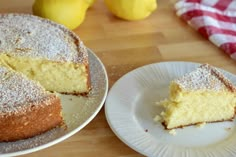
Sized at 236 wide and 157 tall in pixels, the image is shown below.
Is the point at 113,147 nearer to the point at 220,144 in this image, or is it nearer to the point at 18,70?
the point at 220,144

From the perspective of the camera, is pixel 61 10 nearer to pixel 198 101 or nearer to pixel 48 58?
pixel 48 58

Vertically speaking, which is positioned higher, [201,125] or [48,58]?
[48,58]

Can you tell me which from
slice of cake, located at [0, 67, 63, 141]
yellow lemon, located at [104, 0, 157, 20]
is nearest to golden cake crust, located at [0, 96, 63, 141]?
slice of cake, located at [0, 67, 63, 141]

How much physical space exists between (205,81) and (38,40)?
527mm

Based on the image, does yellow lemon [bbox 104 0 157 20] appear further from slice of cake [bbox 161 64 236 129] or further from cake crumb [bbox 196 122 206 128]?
cake crumb [bbox 196 122 206 128]

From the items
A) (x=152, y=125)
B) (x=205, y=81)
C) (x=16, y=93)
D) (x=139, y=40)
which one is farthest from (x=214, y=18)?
(x=16, y=93)

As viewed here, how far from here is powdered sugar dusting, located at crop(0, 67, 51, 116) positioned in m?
1.06

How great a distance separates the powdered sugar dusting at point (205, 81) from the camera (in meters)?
1.17

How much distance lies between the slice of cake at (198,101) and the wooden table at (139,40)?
0.20 metres

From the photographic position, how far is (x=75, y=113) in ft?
3.87

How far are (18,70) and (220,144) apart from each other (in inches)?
24.6

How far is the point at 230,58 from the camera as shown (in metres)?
1.52

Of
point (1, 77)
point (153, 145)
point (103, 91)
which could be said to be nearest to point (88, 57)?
point (103, 91)

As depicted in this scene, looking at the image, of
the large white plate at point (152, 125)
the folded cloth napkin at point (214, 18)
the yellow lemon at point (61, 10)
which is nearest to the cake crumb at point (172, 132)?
the large white plate at point (152, 125)
